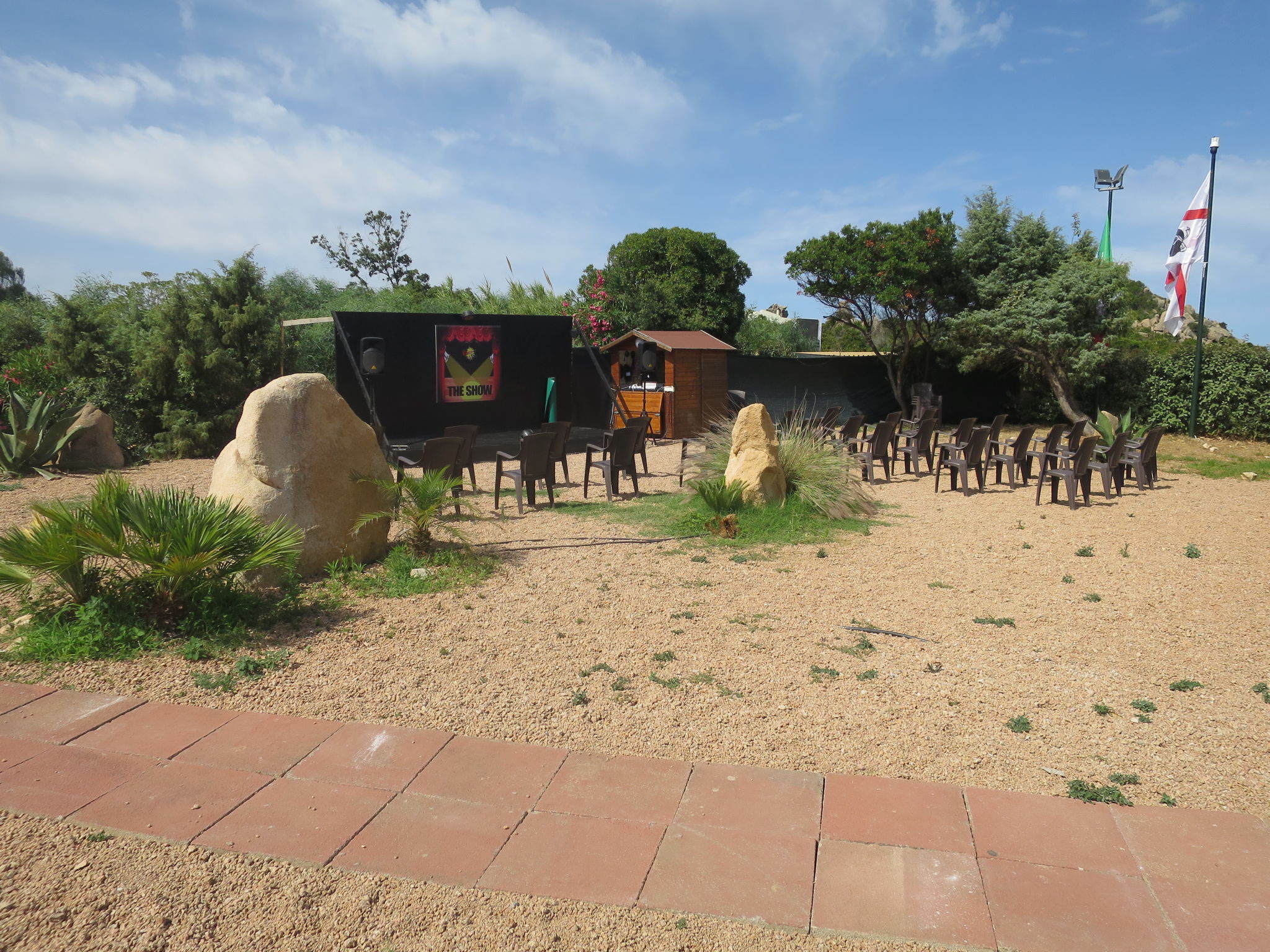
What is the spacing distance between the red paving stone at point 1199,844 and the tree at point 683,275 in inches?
784

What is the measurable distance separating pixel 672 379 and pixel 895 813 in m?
12.0

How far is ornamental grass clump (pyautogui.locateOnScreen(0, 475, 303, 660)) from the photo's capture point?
4262 mm

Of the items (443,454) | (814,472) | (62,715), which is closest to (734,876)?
(62,715)

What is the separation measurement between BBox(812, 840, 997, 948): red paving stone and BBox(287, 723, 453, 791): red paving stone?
1.55 meters

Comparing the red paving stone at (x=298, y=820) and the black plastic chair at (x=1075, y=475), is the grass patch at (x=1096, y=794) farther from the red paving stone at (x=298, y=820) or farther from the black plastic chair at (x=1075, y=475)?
the black plastic chair at (x=1075, y=475)

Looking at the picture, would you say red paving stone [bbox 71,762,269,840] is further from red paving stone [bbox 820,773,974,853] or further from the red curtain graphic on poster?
the red curtain graphic on poster

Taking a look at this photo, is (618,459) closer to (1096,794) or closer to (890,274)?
(1096,794)

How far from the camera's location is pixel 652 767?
3225 mm

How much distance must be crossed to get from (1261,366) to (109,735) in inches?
709

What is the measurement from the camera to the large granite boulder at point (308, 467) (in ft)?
17.5

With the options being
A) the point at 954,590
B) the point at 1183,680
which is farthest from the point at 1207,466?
the point at 1183,680

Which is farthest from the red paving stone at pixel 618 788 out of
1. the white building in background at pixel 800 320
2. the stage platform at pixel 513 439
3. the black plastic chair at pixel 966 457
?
the white building in background at pixel 800 320

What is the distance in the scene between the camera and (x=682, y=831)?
2801mm

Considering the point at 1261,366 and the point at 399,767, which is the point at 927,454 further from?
the point at 399,767
